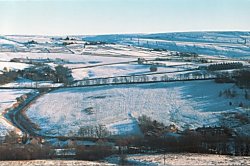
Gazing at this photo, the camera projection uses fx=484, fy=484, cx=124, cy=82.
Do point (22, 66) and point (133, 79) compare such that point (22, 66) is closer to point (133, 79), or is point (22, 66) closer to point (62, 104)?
point (133, 79)

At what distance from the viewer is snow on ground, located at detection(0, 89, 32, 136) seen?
42.8m

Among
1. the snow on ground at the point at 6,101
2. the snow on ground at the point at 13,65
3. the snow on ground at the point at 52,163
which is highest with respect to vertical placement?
the snow on ground at the point at 13,65

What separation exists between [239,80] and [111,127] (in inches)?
785

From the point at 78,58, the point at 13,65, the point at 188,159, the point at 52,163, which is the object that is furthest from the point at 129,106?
the point at 78,58

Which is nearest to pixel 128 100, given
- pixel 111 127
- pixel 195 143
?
pixel 111 127

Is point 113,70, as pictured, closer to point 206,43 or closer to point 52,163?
point 52,163

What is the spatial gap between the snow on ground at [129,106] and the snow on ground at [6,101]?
2878 mm

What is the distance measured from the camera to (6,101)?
54969mm

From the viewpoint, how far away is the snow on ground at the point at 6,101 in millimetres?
42844

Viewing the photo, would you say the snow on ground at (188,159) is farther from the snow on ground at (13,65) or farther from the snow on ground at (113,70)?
the snow on ground at (13,65)

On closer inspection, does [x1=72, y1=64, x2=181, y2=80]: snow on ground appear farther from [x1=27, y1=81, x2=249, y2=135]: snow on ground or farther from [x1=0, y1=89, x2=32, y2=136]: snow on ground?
[x1=27, y1=81, x2=249, y2=135]: snow on ground

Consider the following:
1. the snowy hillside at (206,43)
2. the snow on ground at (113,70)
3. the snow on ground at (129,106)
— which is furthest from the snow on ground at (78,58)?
the snowy hillside at (206,43)

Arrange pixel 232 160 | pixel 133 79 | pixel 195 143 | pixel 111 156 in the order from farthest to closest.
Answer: pixel 133 79, pixel 195 143, pixel 111 156, pixel 232 160

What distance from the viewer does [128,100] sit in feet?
170
